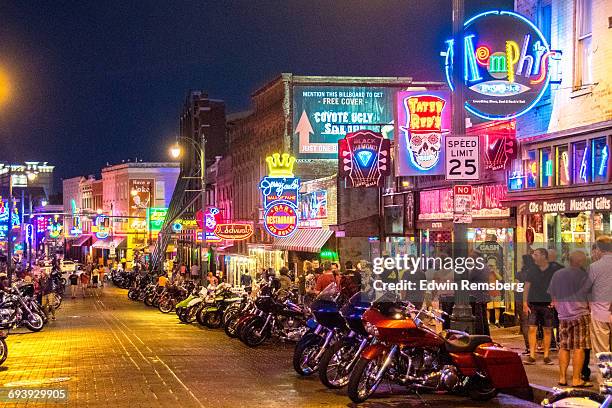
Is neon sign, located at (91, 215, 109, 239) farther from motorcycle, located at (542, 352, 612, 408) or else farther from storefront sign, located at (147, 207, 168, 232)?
motorcycle, located at (542, 352, 612, 408)

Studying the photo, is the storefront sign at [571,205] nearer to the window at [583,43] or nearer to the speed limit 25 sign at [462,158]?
the window at [583,43]

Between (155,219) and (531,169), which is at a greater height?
(531,169)

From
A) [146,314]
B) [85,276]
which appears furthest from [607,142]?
[85,276]

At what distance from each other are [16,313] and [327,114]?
25.0 meters

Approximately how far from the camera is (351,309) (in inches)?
559

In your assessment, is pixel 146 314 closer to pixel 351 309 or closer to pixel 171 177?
pixel 351 309

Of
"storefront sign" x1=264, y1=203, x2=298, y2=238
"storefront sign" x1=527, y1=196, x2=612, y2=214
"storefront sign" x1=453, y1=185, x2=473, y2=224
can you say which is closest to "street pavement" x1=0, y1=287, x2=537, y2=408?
"storefront sign" x1=453, y1=185, x2=473, y2=224

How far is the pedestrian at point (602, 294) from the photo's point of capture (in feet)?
43.2

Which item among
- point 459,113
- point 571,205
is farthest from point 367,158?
point 459,113

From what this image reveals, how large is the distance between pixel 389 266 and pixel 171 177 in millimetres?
83945

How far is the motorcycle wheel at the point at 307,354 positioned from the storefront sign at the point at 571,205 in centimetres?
574

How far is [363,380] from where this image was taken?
12984 mm

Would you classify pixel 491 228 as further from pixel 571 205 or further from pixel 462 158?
pixel 462 158

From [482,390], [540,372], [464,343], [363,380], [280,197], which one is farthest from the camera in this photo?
[280,197]
